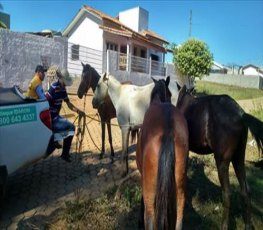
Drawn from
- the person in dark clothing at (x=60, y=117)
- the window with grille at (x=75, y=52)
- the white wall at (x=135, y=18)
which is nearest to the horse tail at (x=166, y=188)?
the person in dark clothing at (x=60, y=117)

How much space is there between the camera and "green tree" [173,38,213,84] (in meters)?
27.7

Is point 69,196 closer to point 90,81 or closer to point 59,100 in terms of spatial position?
point 59,100

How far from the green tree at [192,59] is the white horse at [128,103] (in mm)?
21576

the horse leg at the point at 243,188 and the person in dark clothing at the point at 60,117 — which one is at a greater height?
the person in dark clothing at the point at 60,117

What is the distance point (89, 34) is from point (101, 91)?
20204 millimetres

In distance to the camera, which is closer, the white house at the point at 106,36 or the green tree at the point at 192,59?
the white house at the point at 106,36

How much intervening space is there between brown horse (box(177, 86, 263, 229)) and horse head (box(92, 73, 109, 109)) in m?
2.56

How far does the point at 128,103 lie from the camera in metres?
6.59

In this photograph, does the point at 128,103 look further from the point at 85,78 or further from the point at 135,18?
the point at 135,18

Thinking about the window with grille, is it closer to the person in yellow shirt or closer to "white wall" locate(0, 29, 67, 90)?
"white wall" locate(0, 29, 67, 90)

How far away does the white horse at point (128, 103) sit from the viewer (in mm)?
6426

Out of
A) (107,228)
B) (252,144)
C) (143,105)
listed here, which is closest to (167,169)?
(107,228)

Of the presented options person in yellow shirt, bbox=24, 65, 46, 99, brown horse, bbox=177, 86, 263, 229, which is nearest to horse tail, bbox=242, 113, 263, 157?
brown horse, bbox=177, 86, 263, 229

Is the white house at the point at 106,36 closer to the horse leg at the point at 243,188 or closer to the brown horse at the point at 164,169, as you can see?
the horse leg at the point at 243,188
